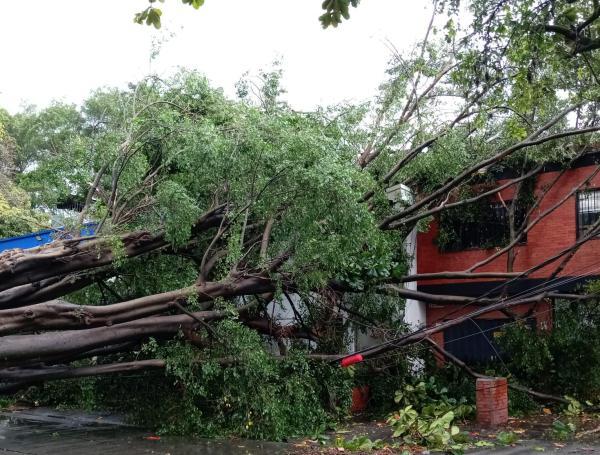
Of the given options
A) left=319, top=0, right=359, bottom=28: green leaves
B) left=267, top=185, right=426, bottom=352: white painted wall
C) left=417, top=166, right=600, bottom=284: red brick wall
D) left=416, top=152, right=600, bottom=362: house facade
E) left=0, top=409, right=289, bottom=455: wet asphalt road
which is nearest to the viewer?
left=319, top=0, right=359, bottom=28: green leaves

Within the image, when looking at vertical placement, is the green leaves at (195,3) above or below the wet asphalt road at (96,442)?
above

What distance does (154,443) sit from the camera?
10484 mm

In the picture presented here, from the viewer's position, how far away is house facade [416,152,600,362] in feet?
51.4

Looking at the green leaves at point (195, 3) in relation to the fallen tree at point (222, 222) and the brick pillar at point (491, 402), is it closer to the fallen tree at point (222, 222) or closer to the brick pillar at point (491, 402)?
the fallen tree at point (222, 222)

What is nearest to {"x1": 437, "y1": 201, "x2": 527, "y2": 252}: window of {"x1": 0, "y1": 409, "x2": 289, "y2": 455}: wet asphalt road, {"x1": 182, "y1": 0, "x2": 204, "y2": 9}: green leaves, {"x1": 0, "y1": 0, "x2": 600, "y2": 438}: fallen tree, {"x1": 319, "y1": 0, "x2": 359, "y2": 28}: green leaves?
{"x1": 0, "y1": 0, "x2": 600, "y2": 438}: fallen tree

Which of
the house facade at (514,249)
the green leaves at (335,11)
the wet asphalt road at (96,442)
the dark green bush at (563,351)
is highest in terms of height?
the green leaves at (335,11)

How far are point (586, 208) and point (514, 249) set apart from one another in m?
2.00

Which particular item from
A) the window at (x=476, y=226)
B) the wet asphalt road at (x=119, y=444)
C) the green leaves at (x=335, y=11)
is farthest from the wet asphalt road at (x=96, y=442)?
the window at (x=476, y=226)

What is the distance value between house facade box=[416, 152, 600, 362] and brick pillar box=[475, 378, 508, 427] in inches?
92.6

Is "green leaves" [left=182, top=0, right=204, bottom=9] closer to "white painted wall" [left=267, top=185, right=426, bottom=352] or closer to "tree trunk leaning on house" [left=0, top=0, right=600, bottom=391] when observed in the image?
"tree trunk leaning on house" [left=0, top=0, right=600, bottom=391]

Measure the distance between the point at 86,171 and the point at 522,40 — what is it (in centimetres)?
704

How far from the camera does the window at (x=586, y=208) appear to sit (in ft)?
51.9

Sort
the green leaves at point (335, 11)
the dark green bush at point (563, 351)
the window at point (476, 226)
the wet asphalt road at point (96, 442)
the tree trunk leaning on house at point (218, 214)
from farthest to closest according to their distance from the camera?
the window at point (476, 226), the dark green bush at point (563, 351), the wet asphalt road at point (96, 442), the tree trunk leaning on house at point (218, 214), the green leaves at point (335, 11)

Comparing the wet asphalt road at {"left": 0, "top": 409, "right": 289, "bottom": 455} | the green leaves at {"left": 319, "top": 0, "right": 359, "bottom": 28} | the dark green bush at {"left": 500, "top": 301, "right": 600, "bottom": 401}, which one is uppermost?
the green leaves at {"left": 319, "top": 0, "right": 359, "bottom": 28}
